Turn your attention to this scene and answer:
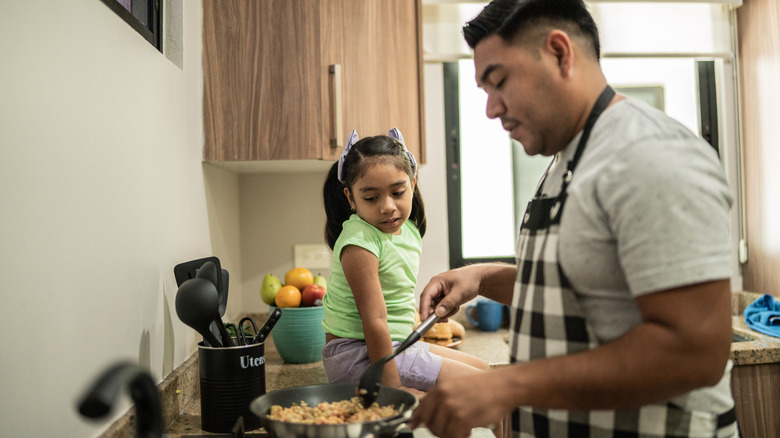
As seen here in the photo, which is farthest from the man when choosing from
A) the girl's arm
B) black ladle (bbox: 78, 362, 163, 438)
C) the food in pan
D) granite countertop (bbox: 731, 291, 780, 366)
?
granite countertop (bbox: 731, 291, 780, 366)

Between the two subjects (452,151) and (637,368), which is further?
(452,151)

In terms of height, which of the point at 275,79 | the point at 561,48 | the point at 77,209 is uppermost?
the point at 275,79

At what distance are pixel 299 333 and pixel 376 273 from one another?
2.08 ft

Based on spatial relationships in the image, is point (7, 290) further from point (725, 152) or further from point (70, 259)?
point (725, 152)

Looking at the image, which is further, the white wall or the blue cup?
the blue cup

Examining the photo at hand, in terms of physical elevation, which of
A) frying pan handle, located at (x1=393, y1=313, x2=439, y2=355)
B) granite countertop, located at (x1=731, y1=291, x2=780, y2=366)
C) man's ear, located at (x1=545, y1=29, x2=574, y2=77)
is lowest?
granite countertop, located at (x1=731, y1=291, x2=780, y2=366)

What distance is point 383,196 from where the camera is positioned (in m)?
1.35

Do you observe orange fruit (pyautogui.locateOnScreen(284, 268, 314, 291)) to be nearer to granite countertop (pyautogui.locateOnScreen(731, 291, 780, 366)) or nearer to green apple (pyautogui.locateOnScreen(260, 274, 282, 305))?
green apple (pyautogui.locateOnScreen(260, 274, 282, 305))

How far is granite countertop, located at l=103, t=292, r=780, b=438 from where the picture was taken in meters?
1.22

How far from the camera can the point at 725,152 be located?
2568mm

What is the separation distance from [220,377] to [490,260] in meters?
1.60

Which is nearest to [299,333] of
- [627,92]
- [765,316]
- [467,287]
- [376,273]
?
[376,273]

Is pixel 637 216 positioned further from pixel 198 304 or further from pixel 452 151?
pixel 452 151

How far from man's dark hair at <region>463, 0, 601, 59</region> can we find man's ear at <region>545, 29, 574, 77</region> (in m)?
0.03
